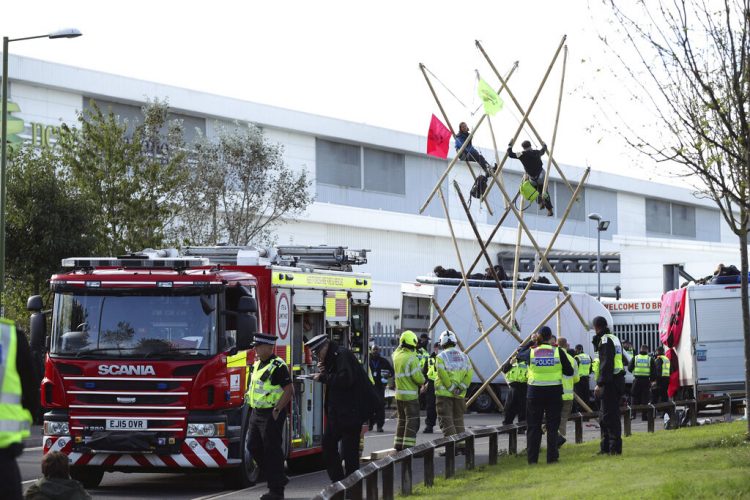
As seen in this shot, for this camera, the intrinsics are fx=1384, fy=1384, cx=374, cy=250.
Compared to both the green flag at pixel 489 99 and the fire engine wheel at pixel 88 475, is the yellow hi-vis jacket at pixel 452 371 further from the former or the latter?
the green flag at pixel 489 99

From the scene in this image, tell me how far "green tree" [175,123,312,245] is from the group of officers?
1363cm

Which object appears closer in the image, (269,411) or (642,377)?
(269,411)

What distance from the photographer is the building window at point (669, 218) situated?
262 feet

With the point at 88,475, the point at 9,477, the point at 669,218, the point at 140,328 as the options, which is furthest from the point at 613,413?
the point at 669,218

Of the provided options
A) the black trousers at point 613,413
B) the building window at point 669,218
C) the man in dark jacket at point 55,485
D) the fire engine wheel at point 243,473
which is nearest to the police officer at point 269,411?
the fire engine wheel at point 243,473

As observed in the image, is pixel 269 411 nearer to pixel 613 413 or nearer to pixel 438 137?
pixel 613 413

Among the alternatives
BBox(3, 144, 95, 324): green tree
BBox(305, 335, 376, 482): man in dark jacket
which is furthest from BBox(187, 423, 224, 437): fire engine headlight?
BBox(3, 144, 95, 324): green tree

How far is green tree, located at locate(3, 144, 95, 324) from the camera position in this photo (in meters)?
32.2

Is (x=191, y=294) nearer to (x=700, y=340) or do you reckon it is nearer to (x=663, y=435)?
(x=663, y=435)

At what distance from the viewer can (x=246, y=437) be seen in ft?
52.5

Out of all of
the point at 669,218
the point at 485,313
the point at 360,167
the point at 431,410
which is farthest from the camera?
the point at 669,218

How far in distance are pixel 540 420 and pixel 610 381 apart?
1060 mm

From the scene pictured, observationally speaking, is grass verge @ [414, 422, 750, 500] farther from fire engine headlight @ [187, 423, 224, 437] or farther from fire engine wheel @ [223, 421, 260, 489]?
fire engine headlight @ [187, 423, 224, 437]

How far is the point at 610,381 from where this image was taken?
1808 cm
